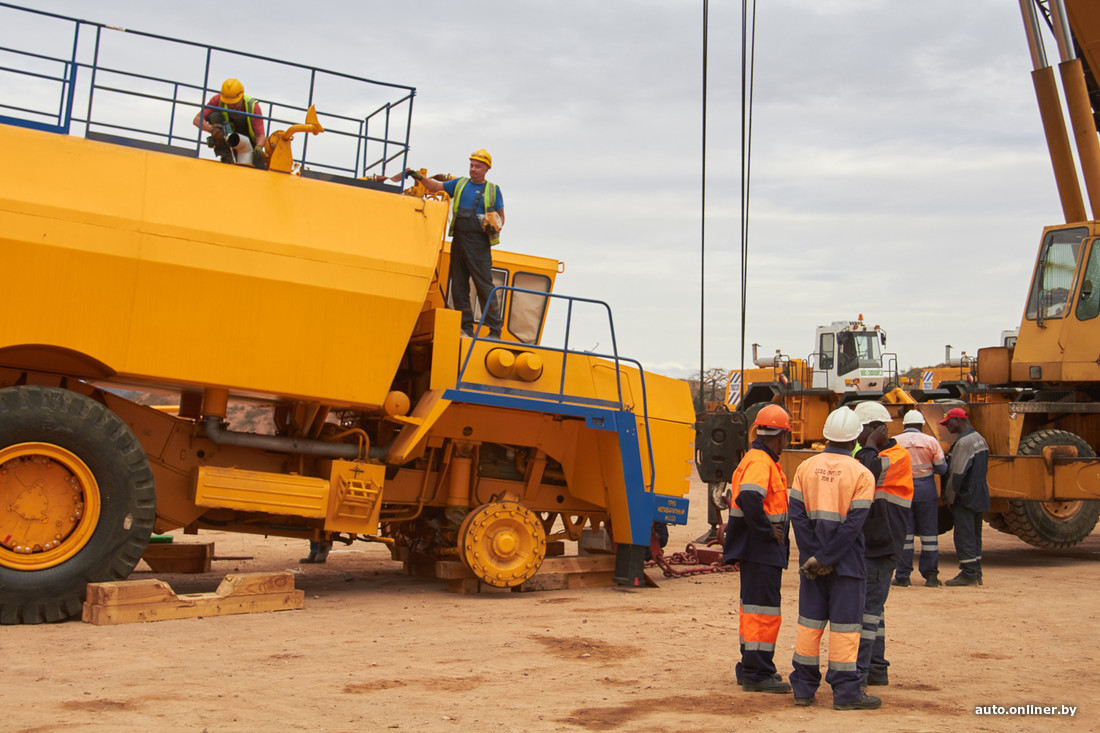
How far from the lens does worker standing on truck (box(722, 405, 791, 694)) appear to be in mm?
6254

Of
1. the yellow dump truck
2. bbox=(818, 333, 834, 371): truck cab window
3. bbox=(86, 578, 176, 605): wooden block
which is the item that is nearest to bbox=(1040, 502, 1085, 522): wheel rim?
the yellow dump truck

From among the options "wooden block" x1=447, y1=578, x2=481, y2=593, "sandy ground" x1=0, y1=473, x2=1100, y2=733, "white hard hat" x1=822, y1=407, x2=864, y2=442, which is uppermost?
"white hard hat" x1=822, y1=407, x2=864, y2=442

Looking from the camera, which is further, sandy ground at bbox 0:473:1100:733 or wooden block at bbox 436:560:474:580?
wooden block at bbox 436:560:474:580

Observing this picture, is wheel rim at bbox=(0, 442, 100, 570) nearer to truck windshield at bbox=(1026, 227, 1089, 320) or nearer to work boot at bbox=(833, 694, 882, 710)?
work boot at bbox=(833, 694, 882, 710)

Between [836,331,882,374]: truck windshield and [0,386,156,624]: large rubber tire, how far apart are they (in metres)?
17.9

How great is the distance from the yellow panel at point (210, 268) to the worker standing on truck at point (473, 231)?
756mm

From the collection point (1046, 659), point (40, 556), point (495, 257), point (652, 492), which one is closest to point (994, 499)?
point (652, 492)

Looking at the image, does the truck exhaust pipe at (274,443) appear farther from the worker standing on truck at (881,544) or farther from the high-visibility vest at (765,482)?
the worker standing on truck at (881,544)

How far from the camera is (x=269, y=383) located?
849 cm

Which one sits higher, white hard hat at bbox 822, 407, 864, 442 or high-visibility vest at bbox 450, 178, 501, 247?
high-visibility vest at bbox 450, 178, 501, 247

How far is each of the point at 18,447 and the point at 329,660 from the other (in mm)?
2970

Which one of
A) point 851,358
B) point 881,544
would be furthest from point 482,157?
point 851,358

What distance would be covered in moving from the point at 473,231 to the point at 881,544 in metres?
5.13

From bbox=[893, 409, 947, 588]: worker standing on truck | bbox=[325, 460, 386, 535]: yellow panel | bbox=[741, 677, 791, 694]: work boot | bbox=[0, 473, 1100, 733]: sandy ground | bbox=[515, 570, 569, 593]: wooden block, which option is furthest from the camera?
bbox=[893, 409, 947, 588]: worker standing on truck
